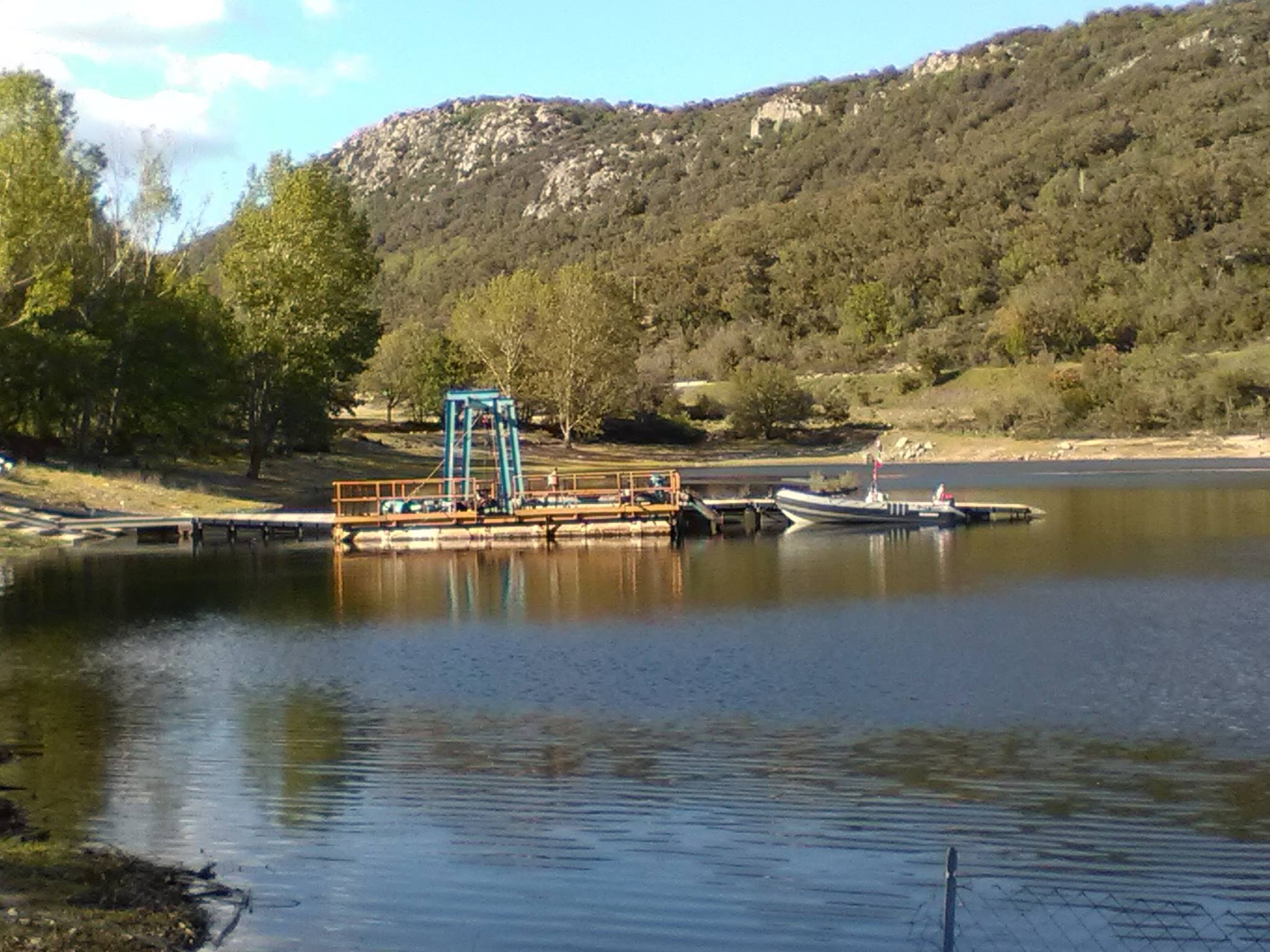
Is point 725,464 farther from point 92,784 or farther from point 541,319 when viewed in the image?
point 92,784

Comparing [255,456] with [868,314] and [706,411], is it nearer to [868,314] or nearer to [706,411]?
[706,411]

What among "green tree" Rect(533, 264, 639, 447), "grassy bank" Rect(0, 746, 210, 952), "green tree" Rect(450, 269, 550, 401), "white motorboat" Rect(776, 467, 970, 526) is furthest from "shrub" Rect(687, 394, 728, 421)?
"grassy bank" Rect(0, 746, 210, 952)

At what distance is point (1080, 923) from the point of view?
36.2 ft

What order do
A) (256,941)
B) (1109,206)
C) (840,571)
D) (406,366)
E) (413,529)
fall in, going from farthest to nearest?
1. (1109,206)
2. (406,366)
3. (413,529)
4. (840,571)
5. (256,941)

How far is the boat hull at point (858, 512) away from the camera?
165 feet

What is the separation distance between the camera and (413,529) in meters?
46.7

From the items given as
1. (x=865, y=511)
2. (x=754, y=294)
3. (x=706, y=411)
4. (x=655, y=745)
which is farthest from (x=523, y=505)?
(x=754, y=294)

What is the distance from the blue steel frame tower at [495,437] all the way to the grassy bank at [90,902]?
3597cm

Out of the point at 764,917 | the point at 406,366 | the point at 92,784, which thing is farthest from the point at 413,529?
the point at 406,366

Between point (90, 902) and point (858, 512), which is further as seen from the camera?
point (858, 512)

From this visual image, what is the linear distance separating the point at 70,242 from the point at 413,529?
17207 millimetres

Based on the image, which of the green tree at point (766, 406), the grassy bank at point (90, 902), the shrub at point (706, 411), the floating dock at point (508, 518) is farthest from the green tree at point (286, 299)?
the grassy bank at point (90, 902)

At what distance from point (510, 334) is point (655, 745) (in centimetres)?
8132

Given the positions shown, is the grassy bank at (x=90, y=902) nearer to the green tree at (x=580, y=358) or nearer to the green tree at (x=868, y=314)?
the green tree at (x=580, y=358)
